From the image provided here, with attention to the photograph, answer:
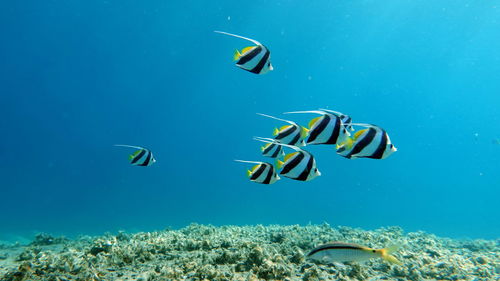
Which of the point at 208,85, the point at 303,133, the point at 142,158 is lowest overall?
the point at 303,133

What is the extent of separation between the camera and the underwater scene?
171 inches

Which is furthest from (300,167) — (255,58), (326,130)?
(255,58)

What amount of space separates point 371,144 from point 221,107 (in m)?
89.4

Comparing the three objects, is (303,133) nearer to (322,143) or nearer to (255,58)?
(322,143)

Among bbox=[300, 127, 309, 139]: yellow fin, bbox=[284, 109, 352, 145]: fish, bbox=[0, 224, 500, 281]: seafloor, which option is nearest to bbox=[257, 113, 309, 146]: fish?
bbox=[300, 127, 309, 139]: yellow fin

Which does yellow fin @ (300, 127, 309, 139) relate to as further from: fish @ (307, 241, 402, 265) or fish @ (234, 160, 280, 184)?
fish @ (307, 241, 402, 265)

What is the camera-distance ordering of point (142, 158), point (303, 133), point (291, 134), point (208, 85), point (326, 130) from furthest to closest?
1. point (208, 85)
2. point (142, 158)
3. point (291, 134)
4. point (303, 133)
5. point (326, 130)

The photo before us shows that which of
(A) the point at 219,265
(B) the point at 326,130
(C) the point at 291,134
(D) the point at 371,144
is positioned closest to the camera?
(D) the point at 371,144

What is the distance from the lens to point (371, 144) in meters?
2.75

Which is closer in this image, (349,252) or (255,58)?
(349,252)

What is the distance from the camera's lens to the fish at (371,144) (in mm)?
2740

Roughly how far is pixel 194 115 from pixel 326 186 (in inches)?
2278

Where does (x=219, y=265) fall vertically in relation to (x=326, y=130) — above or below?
below

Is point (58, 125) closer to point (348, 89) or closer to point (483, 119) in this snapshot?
point (348, 89)
